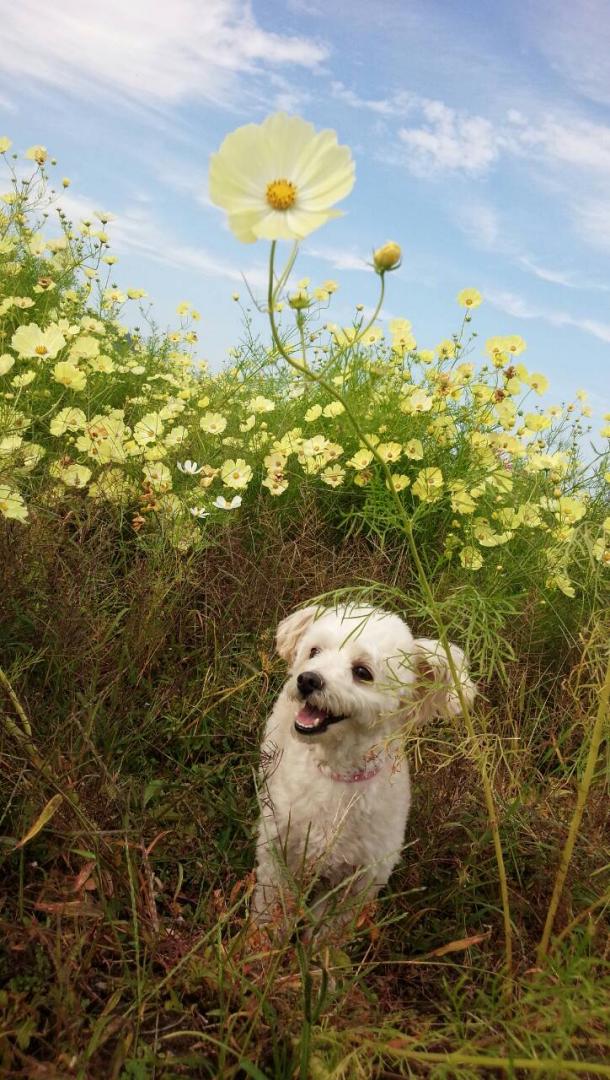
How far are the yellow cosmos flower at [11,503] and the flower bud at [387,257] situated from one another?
130 centimetres

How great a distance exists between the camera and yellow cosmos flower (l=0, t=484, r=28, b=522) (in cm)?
211

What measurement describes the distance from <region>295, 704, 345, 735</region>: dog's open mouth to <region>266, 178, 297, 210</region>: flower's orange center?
1.33 metres

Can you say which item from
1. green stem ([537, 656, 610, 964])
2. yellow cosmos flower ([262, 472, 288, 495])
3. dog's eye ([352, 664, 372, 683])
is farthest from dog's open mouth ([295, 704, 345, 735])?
yellow cosmos flower ([262, 472, 288, 495])

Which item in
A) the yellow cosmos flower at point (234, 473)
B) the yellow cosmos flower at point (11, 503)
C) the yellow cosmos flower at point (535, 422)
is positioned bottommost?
the yellow cosmos flower at point (11, 503)

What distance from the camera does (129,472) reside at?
3.54 metres

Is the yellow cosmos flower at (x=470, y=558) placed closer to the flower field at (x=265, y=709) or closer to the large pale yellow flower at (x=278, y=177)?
the flower field at (x=265, y=709)

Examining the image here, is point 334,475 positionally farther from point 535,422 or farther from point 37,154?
point 37,154

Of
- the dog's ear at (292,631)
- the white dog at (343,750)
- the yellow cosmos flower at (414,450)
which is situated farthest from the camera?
the yellow cosmos flower at (414,450)

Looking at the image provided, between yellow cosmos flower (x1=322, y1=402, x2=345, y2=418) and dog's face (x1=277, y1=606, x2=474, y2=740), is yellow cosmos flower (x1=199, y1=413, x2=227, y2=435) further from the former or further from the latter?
dog's face (x1=277, y1=606, x2=474, y2=740)

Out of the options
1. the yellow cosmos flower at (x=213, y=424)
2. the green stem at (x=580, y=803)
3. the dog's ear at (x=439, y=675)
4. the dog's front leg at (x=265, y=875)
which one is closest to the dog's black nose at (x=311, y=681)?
the dog's ear at (x=439, y=675)

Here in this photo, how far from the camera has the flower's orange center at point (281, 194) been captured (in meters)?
1.12

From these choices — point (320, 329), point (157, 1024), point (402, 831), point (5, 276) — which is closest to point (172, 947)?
point (157, 1024)

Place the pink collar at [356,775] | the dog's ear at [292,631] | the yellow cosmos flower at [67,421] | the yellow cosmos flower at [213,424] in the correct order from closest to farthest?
the pink collar at [356,775] → the dog's ear at [292,631] → the yellow cosmos flower at [67,421] → the yellow cosmos flower at [213,424]

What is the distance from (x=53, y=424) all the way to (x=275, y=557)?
3.91 ft
